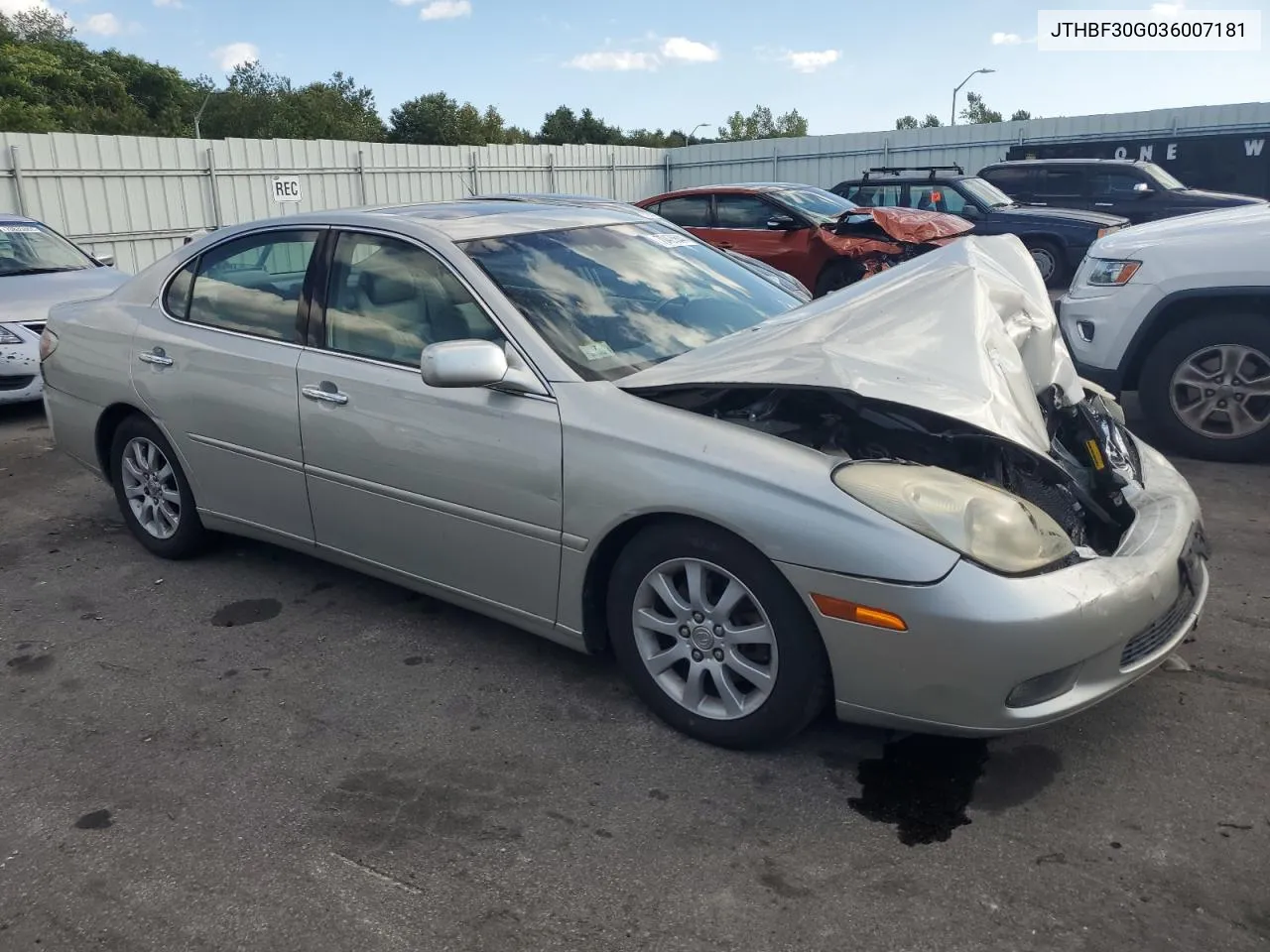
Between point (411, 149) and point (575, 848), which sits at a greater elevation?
point (411, 149)

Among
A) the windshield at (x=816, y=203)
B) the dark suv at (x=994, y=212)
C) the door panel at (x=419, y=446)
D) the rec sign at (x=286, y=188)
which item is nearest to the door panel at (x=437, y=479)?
the door panel at (x=419, y=446)

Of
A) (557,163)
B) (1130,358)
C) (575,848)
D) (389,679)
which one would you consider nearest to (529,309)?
(389,679)

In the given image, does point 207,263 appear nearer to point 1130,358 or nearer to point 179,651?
point 179,651

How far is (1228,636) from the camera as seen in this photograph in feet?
12.1

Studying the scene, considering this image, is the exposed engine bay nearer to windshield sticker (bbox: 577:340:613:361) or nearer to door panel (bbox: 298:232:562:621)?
windshield sticker (bbox: 577:340:613:361)

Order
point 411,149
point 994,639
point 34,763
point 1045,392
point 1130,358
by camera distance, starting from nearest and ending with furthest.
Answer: point 994,639 → point 34,763 → point 1045,392 → point 1130,358 → point 411,149

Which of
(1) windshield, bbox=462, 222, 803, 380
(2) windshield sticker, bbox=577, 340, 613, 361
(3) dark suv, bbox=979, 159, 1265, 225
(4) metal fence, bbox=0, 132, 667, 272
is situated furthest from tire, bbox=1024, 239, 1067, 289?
(2) windshield sticker, bbox=577, 340, 613, 361

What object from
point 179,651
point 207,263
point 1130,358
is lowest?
point 179,651

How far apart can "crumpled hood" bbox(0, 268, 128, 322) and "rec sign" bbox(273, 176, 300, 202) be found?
30.7ft

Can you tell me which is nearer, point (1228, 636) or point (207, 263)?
point (1228, 636)

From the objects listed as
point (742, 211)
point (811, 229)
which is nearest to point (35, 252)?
point (742, 211)

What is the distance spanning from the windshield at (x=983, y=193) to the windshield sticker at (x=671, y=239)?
10552 mm

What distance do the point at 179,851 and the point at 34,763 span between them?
79 centimetres

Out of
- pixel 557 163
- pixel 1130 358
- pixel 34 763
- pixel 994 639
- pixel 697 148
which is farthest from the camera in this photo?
pixel 697 148
